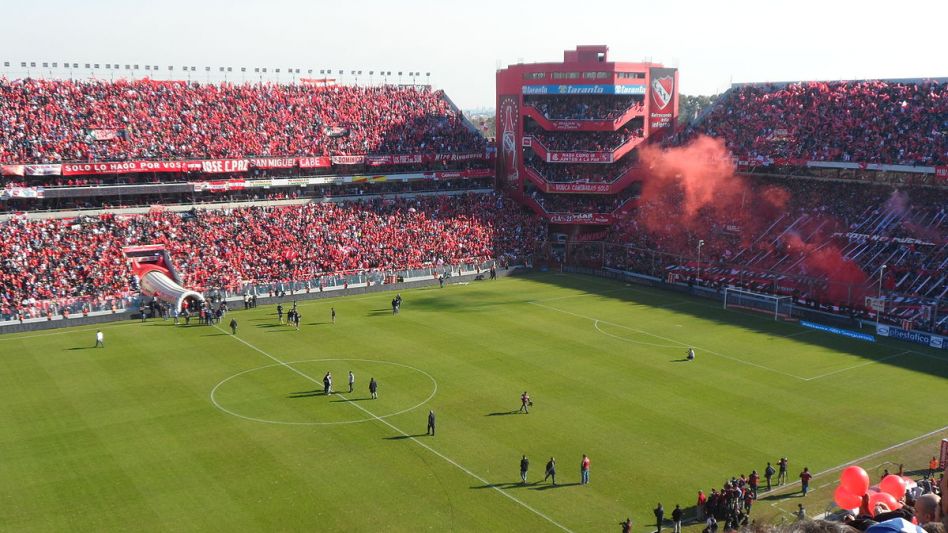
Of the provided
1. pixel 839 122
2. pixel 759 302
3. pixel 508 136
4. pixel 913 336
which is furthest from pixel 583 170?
pixel 913 336

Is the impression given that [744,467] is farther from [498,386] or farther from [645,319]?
[645,319]

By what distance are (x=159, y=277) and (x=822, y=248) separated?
1862 inches

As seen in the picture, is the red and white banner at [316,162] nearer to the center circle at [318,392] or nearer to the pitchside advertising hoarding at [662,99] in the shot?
the pitchside advertising hoarding at [662,99]

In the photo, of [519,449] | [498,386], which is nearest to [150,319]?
[498,386]

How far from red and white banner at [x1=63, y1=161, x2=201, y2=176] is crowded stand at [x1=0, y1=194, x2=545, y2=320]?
11.7 feet

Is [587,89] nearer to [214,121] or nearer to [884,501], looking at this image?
[214,121]

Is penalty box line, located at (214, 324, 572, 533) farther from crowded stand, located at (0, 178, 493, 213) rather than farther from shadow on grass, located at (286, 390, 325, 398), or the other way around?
crowded stand, located at (0, 178, 493, 213)

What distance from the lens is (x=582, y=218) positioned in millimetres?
74125

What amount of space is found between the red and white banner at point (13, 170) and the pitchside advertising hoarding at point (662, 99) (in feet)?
171

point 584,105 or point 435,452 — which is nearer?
point 435,452

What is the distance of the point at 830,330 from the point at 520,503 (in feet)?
103

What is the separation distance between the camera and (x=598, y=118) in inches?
2933

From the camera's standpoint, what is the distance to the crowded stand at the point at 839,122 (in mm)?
60938

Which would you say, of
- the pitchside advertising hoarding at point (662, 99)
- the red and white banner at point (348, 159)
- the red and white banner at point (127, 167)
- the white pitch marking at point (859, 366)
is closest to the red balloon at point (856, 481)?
the white pitch marking at point (859, 366)
